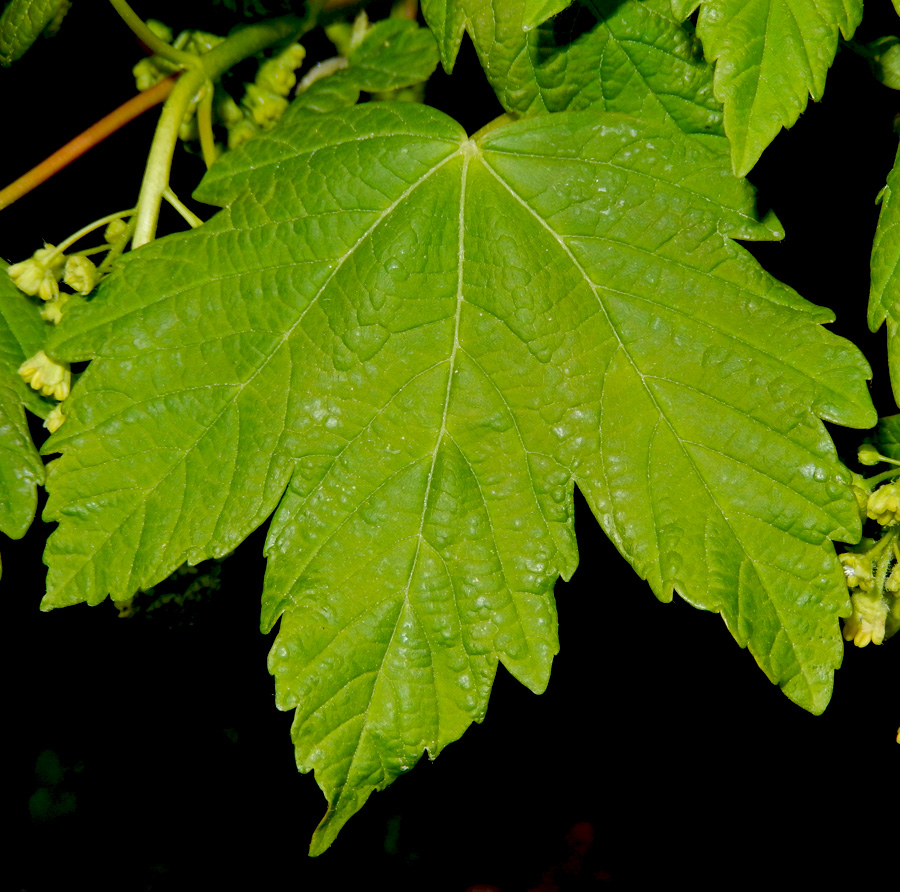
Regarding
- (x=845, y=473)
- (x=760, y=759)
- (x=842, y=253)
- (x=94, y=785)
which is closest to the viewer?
(x=845, y=473)

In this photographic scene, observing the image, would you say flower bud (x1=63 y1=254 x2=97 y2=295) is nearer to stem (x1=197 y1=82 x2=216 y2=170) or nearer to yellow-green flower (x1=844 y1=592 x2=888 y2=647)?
stem (x1=197 y1=82 x2=216 y2=170)

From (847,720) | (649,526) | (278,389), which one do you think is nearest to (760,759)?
(847,720)

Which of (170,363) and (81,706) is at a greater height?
(170,363)

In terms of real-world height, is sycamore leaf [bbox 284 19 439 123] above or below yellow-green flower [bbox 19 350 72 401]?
above

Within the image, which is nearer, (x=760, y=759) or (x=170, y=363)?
(x=170, y=363)

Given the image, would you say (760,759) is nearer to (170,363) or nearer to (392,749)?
(392,749)

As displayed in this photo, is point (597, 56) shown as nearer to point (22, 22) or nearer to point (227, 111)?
point (227, 111)

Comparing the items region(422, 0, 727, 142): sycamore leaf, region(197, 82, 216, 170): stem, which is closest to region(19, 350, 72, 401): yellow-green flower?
region(197, 82, 216, 170): stem
